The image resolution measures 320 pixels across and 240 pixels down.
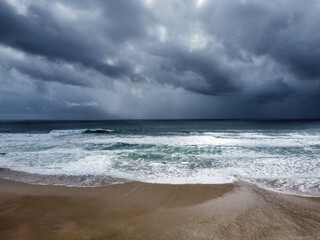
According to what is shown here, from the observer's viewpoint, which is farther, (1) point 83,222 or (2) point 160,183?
(2) point 160,183

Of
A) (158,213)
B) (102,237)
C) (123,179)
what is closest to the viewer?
(102,237)

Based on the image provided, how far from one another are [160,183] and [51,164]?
21.3 feet

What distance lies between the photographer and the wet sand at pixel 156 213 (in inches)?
139

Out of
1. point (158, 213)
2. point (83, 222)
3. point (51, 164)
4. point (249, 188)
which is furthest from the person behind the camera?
point (51, 164)

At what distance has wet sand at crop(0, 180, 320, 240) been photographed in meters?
3.53

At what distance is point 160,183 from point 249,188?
3.01m

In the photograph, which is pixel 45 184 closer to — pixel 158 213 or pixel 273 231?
pixel 158 213

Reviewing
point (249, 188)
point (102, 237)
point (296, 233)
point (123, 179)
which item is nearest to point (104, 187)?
point (123, 179)

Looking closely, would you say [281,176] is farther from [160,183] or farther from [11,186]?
[11,186]

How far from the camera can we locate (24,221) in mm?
4031

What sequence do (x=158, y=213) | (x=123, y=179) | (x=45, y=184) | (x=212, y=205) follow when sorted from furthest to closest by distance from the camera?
(x=123, y=179) → (x=45, y=184) → (x=212, y=205) → (x=158, y=213)

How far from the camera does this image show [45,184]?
6.49 meters

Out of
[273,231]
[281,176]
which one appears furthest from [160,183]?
[281,176]

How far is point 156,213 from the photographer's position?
14.3 feet
